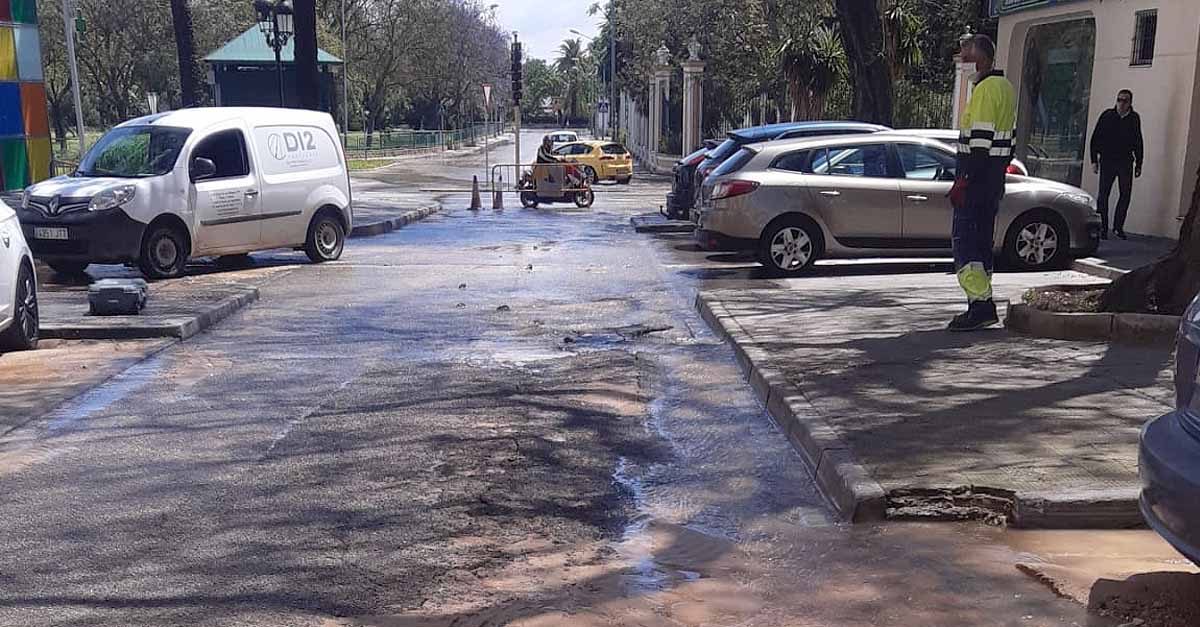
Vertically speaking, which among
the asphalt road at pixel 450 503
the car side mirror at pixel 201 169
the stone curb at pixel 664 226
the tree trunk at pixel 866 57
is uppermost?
the tree trunk at pixel 866 57

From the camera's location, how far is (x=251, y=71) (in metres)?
54.6

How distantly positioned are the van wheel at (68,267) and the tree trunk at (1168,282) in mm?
10703

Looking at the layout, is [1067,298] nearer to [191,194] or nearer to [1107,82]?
[1107,82]

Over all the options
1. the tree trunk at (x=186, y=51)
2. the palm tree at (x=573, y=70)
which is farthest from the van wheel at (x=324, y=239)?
the palm tree at (x=573, y=70)

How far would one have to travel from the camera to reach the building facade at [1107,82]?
14648mm

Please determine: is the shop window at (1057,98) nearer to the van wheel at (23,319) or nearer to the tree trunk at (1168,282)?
the tree trunk at (1168,282)

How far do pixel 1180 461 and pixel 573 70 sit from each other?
139378mm

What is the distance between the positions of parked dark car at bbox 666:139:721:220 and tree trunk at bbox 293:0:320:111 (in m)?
7.34

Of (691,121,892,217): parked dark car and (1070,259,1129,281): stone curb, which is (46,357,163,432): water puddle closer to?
(691,121,892,217): parked dark car

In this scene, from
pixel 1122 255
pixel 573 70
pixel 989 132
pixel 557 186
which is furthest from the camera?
pixel 573 70

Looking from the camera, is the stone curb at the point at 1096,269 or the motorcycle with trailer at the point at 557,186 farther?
the motorcycle with trailer at the point at 557,186

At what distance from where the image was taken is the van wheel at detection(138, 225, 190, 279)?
12.9 metres

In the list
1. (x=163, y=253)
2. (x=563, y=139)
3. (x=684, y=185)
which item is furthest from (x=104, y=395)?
(x=563, y=139)

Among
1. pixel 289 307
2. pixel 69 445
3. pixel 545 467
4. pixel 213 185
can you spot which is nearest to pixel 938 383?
pixel 545 467
